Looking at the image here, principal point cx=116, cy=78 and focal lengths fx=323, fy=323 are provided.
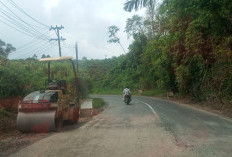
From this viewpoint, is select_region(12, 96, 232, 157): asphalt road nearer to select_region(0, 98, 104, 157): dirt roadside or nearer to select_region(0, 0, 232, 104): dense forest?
select_region(0, 98, 104, 157): dirt roadside

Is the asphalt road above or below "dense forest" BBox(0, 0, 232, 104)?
below

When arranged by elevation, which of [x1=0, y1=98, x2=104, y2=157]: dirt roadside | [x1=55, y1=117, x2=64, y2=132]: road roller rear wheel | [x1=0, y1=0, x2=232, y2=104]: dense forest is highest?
[x1=0, y1=0, x2=232, y2=104]: dense forest

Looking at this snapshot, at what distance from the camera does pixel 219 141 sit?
9.20 metres

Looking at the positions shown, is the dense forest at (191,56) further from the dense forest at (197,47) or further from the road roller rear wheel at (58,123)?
the road roller rear wheel at (58,123)

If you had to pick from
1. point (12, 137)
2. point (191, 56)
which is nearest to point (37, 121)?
point (12, 137)

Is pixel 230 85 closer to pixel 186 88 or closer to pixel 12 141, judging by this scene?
pixel 186 88

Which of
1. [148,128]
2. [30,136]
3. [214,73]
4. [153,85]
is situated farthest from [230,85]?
[153,85]

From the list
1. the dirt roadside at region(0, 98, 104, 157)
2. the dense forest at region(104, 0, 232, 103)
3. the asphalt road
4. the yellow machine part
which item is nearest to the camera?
the asphalt road

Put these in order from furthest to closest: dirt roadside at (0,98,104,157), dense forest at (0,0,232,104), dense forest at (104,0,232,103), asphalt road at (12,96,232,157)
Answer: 1. dense forest at (104,0,232,103)
2. dense forest at (0,0,232,104)
3. dirt roadside at (0,98,104,157)
4. asphalt road at (12,96,232,157)

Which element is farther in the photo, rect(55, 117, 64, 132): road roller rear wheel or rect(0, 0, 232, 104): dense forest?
rect(0, 0, 232, 104): dense forest

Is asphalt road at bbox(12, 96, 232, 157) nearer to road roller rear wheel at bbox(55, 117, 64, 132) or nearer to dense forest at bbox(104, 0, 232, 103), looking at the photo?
road roller rear wheel at bbox(55, 117, 64, 132)

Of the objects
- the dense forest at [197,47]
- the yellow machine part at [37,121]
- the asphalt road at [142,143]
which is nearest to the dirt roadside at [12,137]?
the yellow machine part at [37,121]

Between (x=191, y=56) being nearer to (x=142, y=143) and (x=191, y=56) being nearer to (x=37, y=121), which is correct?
(x=37, y=121)

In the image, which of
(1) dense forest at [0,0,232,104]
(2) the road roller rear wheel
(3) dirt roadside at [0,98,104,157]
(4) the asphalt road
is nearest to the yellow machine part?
(3) dirt roadside at [0,98,104,157]
